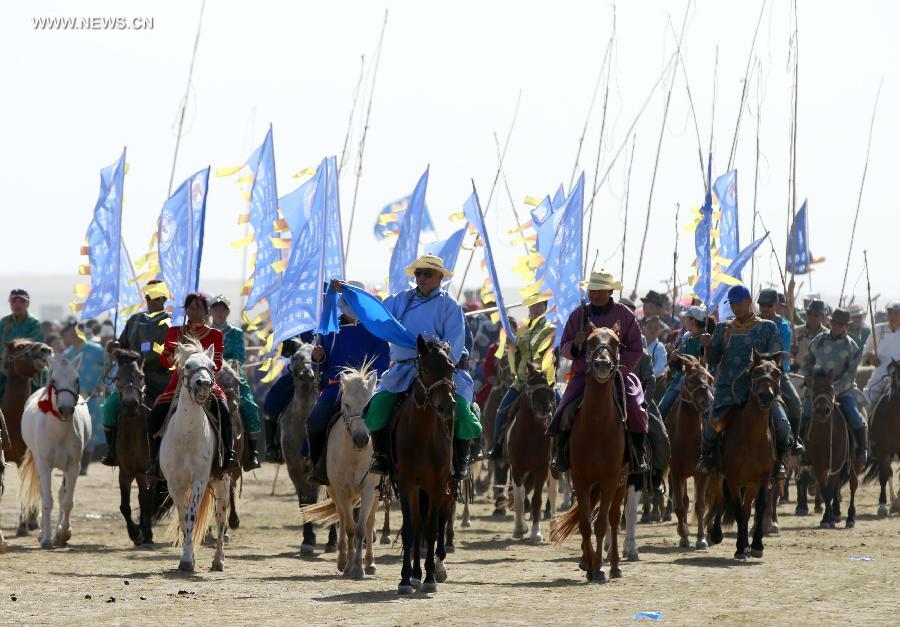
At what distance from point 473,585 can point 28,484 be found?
7.15 meters

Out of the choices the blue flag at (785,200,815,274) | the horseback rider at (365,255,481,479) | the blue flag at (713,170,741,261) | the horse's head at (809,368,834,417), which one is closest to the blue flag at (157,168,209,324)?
the horseback rider at (365,255,481,479)

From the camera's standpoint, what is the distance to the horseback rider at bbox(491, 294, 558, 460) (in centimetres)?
1867

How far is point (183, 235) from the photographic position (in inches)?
782

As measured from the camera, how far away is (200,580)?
44.8ft

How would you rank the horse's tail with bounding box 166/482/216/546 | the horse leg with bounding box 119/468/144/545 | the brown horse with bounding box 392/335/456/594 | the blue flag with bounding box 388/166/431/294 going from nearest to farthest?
the brown horse with bounding box 392/335/456/594, the horse's tail with bounding box 166/482/216/546, the horse leg with bounding box 119/468/144/545, the blue flag with bounding box 388/166/431/294

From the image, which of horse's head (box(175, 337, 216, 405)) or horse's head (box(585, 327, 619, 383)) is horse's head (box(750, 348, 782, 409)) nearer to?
horse's head (box(585, 327, 619, 383))

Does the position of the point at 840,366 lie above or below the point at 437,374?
above

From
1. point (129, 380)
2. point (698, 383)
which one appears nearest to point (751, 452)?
point (698, 383)

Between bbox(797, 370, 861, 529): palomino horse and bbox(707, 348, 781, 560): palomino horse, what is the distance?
14.9 feet

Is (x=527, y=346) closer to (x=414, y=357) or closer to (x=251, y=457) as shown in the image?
(x=251, y=457)

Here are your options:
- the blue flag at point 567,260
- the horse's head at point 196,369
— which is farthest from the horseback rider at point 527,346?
the horse's head at point 196,369

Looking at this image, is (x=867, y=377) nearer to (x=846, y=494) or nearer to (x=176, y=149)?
(x=846, y=494)

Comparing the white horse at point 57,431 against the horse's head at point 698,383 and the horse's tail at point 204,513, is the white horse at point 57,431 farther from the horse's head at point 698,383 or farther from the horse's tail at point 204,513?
the horse's head at point 698,383

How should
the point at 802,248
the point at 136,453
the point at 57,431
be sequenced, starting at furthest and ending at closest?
the point at 802,248, the point at 57,431, the point at 136,453
